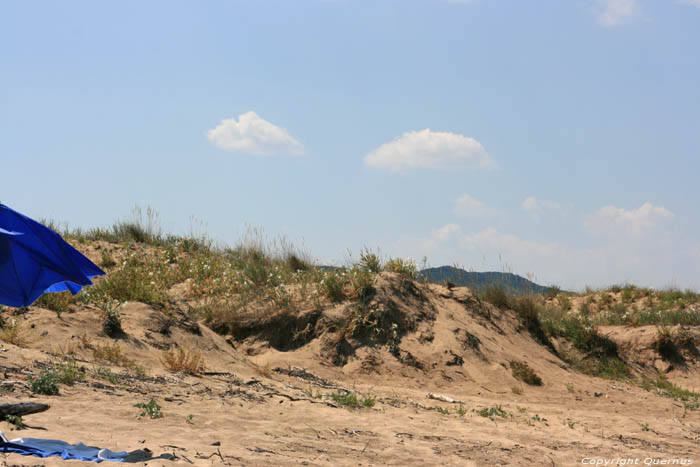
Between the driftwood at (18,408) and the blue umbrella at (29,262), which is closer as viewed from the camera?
the blue umbrella at (29,262)

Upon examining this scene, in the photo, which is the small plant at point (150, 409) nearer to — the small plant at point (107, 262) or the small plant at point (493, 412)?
the small plant at point (493, 412)

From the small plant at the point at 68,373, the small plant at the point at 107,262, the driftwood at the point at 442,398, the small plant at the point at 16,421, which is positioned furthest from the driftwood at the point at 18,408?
the small plant at the point at 107,262

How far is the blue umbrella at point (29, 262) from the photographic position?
4.65 metres

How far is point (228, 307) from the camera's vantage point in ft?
41.1

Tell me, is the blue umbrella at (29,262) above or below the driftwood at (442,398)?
above

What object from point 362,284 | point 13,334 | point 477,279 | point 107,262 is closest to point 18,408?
point 13,334

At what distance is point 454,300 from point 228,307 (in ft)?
17.2

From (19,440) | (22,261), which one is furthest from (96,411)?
(22,261)

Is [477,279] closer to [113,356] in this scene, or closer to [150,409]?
[113,356]

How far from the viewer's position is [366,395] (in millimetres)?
8930

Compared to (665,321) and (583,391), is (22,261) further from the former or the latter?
(665,321)

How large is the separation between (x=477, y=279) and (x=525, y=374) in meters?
4.29

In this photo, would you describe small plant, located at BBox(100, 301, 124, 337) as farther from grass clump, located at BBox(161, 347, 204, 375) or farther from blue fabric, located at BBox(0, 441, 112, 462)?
blue fabric, located at BBox(0, 441, 112, 462)

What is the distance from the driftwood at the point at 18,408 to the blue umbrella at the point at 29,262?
1.02m
